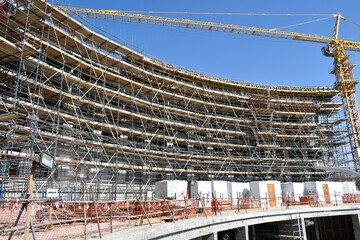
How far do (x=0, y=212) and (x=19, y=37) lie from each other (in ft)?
37.1

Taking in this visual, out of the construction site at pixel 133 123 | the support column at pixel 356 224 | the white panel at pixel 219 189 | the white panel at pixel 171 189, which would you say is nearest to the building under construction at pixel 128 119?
the construction site at pixel 133 123

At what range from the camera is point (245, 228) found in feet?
51.9

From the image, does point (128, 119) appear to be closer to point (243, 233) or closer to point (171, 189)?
point (171, 189)

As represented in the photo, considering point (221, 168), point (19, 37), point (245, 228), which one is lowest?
point (245, 228)

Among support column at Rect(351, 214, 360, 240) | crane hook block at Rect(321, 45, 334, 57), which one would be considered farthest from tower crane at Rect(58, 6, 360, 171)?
support column at Rect(351, 214, 360, 240)

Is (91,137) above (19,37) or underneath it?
underneath

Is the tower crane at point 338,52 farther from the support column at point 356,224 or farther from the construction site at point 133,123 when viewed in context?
the support column at point 356,224

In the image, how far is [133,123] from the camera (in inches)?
1173

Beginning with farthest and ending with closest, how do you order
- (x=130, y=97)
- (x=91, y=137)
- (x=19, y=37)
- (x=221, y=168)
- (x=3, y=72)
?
(x=221, y=168) → (x=130, y=97) → (x=91, y=137) → (x=19, y=37) → (x=3, y=72)

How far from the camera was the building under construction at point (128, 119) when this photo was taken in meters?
17.8

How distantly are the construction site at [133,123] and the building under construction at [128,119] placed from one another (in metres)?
0.12

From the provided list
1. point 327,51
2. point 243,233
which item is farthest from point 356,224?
point 327,51

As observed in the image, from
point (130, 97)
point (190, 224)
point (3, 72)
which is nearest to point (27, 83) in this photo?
point (3, 72)

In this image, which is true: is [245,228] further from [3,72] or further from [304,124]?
[304,124]
